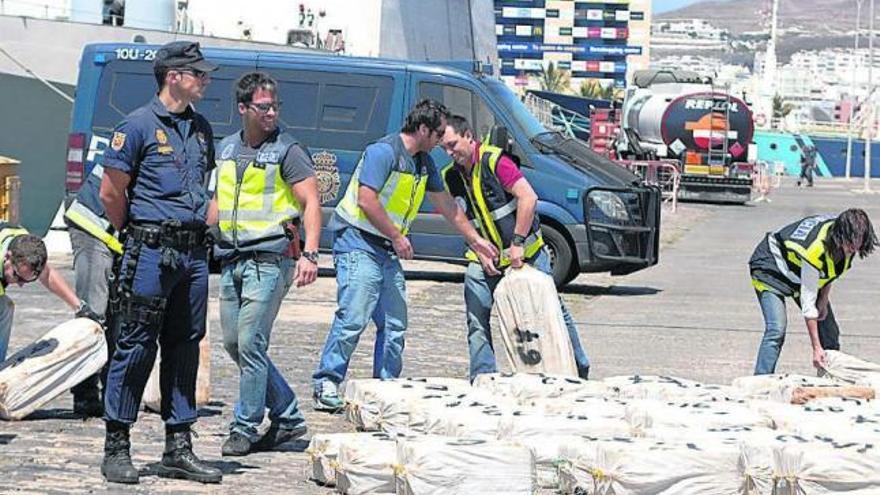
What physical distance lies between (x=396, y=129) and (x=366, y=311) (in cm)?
798

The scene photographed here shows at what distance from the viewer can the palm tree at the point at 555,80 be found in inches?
6491

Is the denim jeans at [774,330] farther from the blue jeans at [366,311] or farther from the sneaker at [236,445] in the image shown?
the sneaker at [236,445]

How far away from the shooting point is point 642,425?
8047 millimetres

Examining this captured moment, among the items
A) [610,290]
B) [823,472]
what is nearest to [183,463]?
[823,472]

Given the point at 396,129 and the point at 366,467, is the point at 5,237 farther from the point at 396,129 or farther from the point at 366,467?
the point at 396,129

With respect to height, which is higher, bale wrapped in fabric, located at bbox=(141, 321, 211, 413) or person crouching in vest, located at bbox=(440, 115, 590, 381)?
person crouching in vest, located at bbox=(440, 115, 590, 381)

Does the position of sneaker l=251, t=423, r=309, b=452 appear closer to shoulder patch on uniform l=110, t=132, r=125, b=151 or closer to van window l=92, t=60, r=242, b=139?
shoulder patch on uniform l=110, t=132, r=125, b=151

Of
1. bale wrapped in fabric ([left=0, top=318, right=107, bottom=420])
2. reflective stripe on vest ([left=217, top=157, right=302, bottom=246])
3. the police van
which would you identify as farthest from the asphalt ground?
→ reflective stripe on vest ([left=217, top=157, right=302, bottom=246])

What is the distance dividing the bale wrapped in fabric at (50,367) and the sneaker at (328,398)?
1293 mm

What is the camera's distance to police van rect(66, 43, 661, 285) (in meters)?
17.5

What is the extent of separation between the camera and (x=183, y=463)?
7609 millimetres

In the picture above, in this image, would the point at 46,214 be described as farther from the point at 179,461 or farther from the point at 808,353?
the point at 179,461

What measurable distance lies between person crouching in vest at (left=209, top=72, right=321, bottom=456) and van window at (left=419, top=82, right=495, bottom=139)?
30.1ft

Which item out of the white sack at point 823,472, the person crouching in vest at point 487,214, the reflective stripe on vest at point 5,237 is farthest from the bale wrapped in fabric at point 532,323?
the white sack at point 823,472
